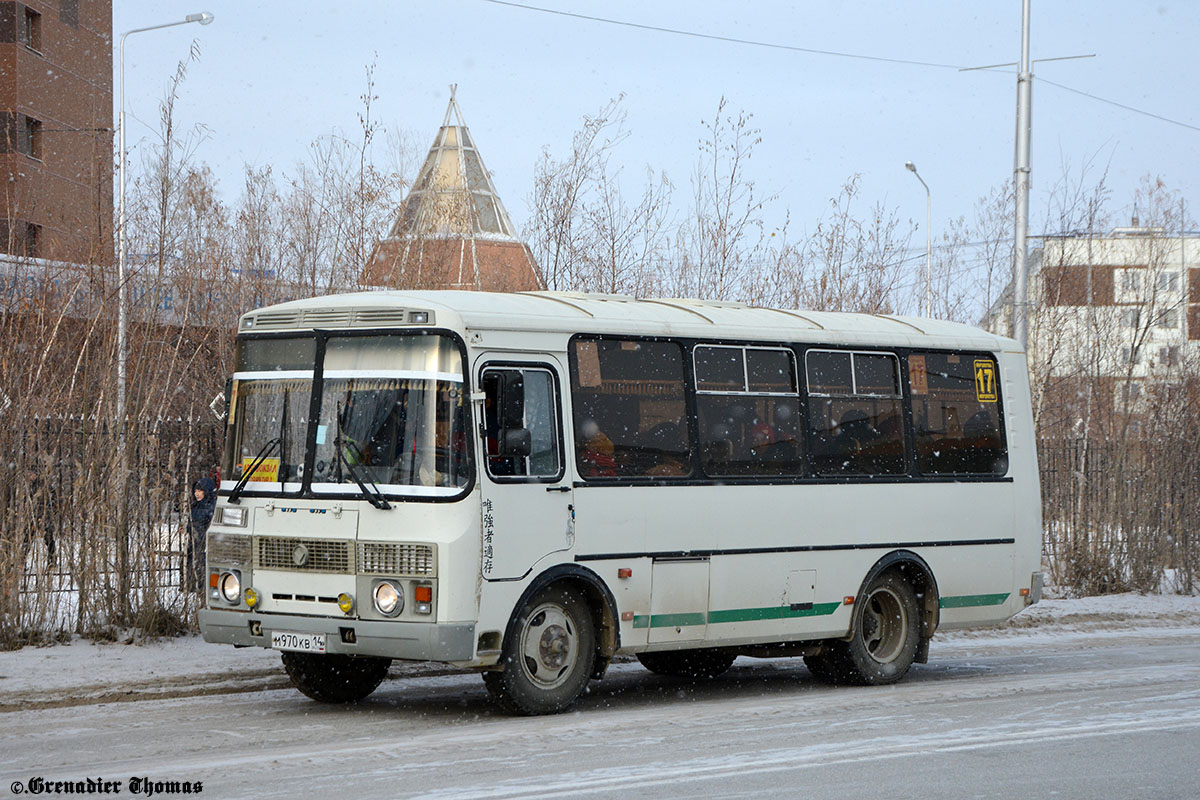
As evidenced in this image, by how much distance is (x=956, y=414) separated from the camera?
46.4ft

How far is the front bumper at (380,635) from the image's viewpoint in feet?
33.3

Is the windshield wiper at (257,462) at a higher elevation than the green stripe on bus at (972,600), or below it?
higher

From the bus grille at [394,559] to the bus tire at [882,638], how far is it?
444 cm

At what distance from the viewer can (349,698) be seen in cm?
1184

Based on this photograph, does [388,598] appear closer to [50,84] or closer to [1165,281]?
[1165,281]

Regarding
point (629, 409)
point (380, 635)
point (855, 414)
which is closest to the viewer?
point (380, 635)

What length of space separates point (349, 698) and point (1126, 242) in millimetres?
21910

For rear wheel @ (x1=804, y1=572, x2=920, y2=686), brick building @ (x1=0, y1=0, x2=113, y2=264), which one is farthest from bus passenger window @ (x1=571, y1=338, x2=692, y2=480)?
brick building @ (x1=0, y1=0, x2=113, y2=264)

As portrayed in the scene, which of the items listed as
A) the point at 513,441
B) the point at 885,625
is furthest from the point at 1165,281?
the point at 513,441

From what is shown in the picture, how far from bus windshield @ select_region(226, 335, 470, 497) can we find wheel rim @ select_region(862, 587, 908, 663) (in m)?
4.66

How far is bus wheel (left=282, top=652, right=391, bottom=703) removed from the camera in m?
11.6

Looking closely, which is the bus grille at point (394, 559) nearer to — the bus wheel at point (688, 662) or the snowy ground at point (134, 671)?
the snowy ground at point (134, 671)

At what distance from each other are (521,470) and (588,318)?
4.45 feet

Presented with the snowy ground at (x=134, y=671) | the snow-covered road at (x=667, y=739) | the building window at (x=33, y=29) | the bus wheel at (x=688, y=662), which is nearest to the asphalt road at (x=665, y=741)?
the snow-covered road at (x=667, y=739)
